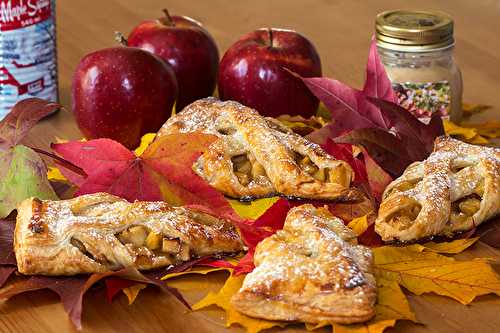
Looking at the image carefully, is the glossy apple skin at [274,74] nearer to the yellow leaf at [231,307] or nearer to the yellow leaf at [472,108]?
the yellow leaf at [472,108]

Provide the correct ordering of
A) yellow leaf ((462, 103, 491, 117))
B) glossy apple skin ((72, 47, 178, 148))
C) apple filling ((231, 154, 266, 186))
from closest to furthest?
apple filling ((231, 154, 266, 186)) < glossy apple skin ((72, 47, 178, 148)) < yellow leaf ((462, 103, 491, 117))

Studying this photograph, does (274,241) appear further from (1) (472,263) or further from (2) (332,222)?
(1) (472,263)

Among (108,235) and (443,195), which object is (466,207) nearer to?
(443,195)

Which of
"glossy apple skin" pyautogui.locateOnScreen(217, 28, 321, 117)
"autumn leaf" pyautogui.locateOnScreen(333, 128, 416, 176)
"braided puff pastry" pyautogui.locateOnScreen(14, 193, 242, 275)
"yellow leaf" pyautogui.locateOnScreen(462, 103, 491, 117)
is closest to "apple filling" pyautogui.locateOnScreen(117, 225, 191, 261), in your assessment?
"braided puff pastry" pyautogui.locateOnScreen(14, 193, 242, 275)

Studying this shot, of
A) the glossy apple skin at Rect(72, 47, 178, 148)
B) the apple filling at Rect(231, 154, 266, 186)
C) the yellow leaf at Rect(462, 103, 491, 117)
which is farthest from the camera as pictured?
the yellow leaf at Rect(462, 103, 491, 117)

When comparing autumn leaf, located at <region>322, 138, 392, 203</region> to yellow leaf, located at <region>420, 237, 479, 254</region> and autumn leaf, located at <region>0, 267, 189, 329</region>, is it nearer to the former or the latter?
yellow leaf, located at <region>420, 237, 479, 254</region>

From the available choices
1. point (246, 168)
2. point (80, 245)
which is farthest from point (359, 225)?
point (80, 245)
